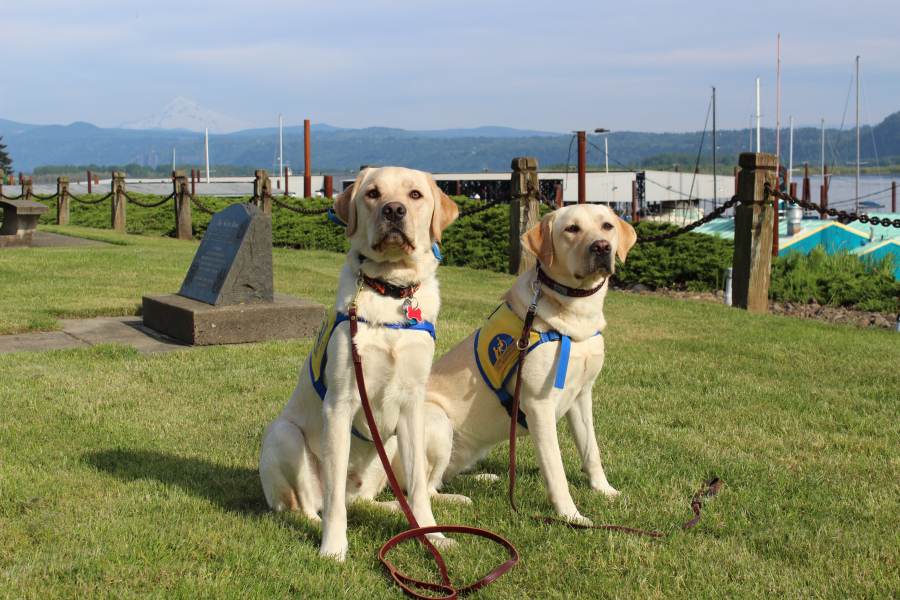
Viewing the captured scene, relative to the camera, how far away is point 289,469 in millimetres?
3225

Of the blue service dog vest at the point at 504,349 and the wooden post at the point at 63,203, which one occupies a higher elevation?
the wooden post at the point at 63,203

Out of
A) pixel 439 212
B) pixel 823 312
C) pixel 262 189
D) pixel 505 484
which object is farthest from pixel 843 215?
pixel 262 189

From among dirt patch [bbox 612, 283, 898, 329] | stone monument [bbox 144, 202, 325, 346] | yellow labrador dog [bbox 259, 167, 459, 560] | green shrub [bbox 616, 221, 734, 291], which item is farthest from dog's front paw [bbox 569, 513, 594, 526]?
green shrub [bbox 616, 221, 734, 291]

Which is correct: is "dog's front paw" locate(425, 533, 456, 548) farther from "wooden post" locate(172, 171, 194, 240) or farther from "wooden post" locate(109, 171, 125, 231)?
"wooden post" locate(109, 171, 125, 231)

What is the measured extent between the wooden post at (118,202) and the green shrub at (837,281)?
61.0 feet

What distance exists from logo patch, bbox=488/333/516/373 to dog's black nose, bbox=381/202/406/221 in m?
0.97

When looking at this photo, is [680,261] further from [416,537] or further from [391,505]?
[416,537]

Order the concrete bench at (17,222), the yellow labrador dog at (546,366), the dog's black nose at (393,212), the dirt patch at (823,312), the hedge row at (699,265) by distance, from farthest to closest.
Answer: the concrete bench at (17,222) < the hedge row at (699,265) < the dirt patch at (823,312) < the yellow labrador dog at (546,366) < the dog's black nose at (393,212)

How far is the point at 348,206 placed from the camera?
10.3ft

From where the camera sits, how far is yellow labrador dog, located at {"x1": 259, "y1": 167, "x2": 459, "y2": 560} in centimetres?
295

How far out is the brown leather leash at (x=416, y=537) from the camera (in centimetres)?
272

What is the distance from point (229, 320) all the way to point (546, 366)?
452cm

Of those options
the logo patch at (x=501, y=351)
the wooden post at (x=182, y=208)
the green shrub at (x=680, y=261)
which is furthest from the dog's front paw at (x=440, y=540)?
the wooden post at (x=182, y=208)

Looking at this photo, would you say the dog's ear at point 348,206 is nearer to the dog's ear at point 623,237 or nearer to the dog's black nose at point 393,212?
the dog's black nose at point 393,212
